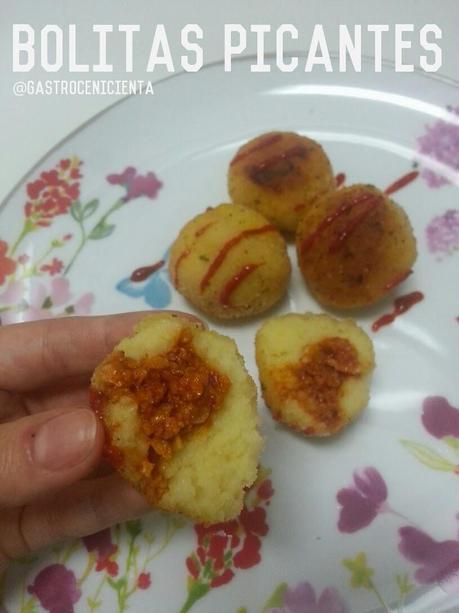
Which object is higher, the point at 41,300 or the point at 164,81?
the point at 164,81

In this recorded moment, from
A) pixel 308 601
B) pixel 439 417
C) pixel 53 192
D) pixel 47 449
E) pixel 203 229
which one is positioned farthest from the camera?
pixel 53 192

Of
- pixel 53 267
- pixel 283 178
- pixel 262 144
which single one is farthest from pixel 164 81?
pixel 53 267

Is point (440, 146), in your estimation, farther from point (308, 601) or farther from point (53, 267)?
point (308, 601)

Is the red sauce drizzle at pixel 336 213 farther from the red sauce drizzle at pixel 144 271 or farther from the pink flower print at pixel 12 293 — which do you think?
the pink flower print at pixel 12 293

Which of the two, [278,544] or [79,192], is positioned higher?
[79,192]

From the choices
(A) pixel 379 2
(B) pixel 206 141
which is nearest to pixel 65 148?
(B) pixel 206 141

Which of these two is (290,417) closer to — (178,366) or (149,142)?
(178,366)
